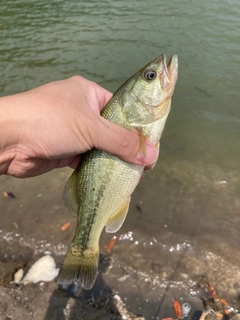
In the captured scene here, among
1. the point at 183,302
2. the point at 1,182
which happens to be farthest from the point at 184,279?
the point at 1,182

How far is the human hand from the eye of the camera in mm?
3057

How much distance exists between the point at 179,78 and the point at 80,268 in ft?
25.6

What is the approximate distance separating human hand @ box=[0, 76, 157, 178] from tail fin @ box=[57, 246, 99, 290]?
952mm

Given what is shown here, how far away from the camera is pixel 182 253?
5055 mm

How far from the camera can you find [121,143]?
119 inches

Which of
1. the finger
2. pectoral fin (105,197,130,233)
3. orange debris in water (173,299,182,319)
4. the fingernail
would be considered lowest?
orange debris in water (173,299,182,319)

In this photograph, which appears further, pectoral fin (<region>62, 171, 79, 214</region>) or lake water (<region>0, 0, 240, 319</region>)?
lake water (<region>0, 0, 240, 319</region>)

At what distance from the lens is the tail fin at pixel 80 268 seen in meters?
3.06

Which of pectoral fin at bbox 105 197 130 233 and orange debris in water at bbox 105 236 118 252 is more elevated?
pectoral fin at bbox 105 197 130 233

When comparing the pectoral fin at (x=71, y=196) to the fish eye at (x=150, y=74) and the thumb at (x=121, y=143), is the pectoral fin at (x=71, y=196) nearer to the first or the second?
the thumb at (x=121, y=143)

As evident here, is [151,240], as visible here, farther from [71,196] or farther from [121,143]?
[121,143]

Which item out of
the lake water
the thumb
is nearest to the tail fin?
the thumb

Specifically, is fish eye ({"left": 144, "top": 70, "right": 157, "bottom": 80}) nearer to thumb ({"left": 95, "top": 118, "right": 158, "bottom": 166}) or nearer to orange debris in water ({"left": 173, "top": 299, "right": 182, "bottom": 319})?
thumb ({"left": 95, "top": 118, "right": 158, "bottom": 166})

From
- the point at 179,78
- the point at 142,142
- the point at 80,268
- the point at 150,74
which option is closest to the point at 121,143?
the point at 142,142
